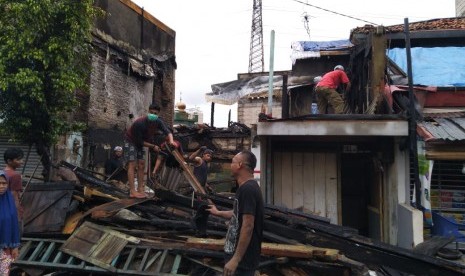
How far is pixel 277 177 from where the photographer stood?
8625 millimetres

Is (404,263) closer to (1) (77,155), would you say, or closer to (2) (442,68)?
(2) (442,68)

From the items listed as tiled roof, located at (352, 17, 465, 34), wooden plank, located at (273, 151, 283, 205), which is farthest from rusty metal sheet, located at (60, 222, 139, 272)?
tiled roof, located at (352, 17, 465, 34)

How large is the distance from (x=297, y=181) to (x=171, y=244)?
3894 mm

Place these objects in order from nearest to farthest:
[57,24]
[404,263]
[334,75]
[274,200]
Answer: [404,263]
[57,24]
[274,200]
[334,75]

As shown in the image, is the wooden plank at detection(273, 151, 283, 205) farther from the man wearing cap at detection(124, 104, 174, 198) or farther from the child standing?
the child standing

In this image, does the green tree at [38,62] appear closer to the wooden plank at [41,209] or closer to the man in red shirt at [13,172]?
the wooden plank at [41,209]

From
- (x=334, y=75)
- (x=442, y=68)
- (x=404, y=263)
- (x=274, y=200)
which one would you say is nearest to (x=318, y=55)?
(x=334, y=75)

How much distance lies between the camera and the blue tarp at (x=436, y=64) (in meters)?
7.95

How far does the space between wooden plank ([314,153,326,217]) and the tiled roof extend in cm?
328

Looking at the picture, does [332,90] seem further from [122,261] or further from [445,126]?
[122,261]

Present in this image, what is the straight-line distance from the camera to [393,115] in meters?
6.95

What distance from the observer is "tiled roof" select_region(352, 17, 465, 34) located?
973 cm

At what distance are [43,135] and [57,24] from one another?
2279mm

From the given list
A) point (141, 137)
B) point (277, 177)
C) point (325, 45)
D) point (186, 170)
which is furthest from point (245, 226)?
point (325, 45)
